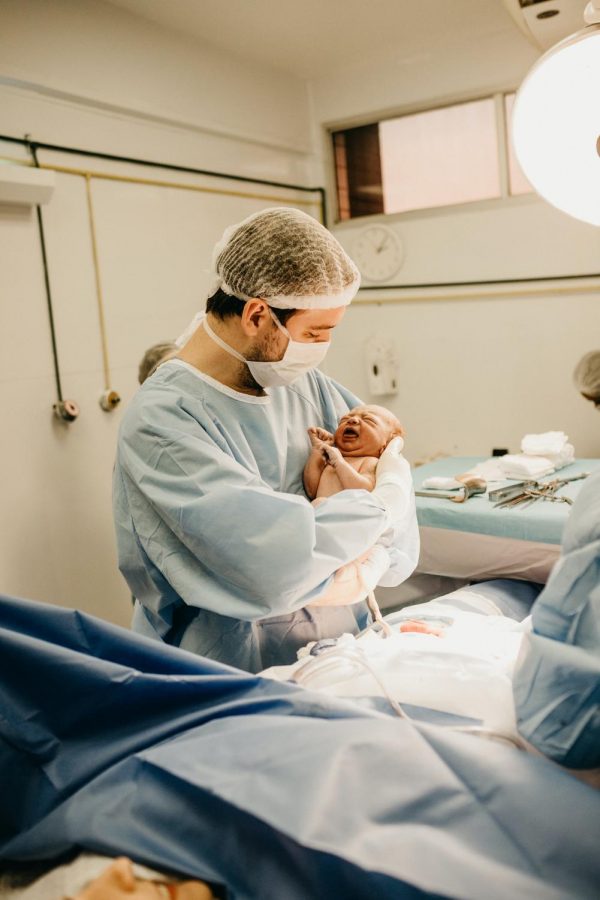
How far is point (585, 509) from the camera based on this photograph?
1.13 m

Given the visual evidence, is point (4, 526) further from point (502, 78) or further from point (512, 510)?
point (502, 78)

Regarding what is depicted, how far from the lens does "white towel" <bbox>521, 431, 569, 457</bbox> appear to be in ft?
10.7

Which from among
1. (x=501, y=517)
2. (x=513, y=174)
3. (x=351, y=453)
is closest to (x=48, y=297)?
(x=351, y=453)

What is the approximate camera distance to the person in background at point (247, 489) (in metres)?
1.48

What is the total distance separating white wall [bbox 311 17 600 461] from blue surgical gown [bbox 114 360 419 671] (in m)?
2.58

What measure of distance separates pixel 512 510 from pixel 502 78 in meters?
2.58

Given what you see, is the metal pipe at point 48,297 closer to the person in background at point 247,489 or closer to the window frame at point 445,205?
the person in background at point 247,489

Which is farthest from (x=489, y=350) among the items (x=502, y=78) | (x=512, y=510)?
(x=512, y=510)

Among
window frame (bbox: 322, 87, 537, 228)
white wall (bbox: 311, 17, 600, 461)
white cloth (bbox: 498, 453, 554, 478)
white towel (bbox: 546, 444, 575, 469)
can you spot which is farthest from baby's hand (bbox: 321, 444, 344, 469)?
window frame (bbox: 322, 87, 537, 228)

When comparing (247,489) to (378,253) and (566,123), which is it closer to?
(566,123)

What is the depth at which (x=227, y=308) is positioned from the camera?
175 cm

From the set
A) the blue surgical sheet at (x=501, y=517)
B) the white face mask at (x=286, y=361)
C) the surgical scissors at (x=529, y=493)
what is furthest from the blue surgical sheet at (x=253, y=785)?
the surgical scissors at (x=529, y=493)

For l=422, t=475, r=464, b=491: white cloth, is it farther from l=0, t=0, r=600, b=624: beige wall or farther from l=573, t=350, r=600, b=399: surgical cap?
l=0, t=0, r=600, b=624: beige wall

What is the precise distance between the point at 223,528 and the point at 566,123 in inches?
47.9
